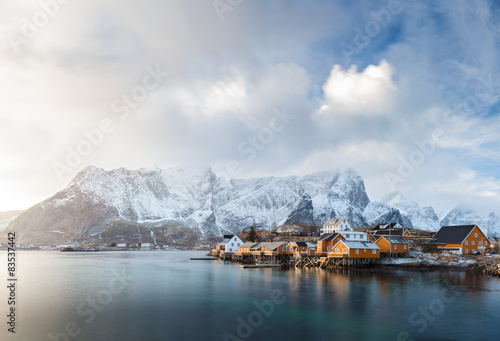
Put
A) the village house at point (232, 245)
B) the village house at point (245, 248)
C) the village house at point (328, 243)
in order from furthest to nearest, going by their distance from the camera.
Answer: the village house at point (232, 245), the village house at point (245, 248), the village house at point (328, 243)

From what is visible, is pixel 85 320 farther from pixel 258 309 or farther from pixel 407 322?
pixel 407 322

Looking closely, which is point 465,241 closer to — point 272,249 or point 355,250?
point 355,250

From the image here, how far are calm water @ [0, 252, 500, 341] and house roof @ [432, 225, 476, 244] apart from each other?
91.9 feet

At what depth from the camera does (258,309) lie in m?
31.4

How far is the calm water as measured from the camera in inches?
959

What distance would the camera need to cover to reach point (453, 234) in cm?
7731

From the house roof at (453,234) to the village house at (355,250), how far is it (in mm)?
18899

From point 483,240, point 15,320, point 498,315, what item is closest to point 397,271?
point 483,240

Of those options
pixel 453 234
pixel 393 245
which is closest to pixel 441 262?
pixel 393 245

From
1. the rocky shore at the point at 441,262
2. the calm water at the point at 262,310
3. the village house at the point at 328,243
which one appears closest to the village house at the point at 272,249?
the village house at the point at 328,243

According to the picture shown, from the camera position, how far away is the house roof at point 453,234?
74125mm

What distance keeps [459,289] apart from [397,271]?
20.9 m

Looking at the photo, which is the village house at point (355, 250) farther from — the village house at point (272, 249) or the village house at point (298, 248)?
the village house at point (272, 249)

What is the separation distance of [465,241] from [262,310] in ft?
198
